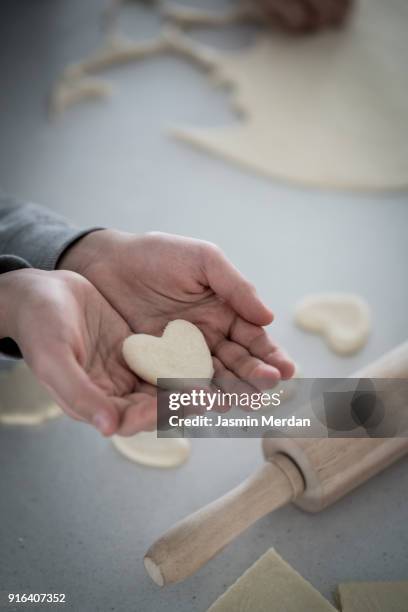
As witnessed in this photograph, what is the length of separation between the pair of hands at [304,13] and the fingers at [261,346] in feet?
5.04

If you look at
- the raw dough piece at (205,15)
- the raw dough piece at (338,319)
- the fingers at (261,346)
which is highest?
the raw dough piece at (205,15)

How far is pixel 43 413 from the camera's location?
1218mm

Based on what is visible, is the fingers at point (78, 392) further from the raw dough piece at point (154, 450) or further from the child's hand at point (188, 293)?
the raw dough piece at point (154, 450)

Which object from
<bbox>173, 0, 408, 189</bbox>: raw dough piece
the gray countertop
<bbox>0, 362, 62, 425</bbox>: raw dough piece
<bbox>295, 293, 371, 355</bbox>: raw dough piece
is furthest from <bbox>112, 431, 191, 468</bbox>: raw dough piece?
<bbox>173, 0, 408, 189</bbox>: raw dough piece

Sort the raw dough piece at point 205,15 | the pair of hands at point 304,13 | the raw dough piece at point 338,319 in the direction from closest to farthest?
1. the raw dough piece at point 338,319
2. the pair of hands at point 304,13
3. the raw dough piece at point 205,15

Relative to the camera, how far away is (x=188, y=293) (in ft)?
3.46

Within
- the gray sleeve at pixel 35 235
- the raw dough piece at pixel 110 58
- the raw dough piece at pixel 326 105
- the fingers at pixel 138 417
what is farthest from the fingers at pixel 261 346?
the raw dough piece at pixel 110 58

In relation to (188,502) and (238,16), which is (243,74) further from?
(188,502)

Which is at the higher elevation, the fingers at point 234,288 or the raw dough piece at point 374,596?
the fingers at point 234,288

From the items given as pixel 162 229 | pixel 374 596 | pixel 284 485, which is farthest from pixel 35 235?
pixel 374 596

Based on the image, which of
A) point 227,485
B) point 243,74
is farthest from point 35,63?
point 227,485

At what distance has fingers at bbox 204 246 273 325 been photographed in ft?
3.23

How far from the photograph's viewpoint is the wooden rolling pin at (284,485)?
2.85ft

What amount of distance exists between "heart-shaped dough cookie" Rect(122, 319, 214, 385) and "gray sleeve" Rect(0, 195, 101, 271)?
0.90 feet
